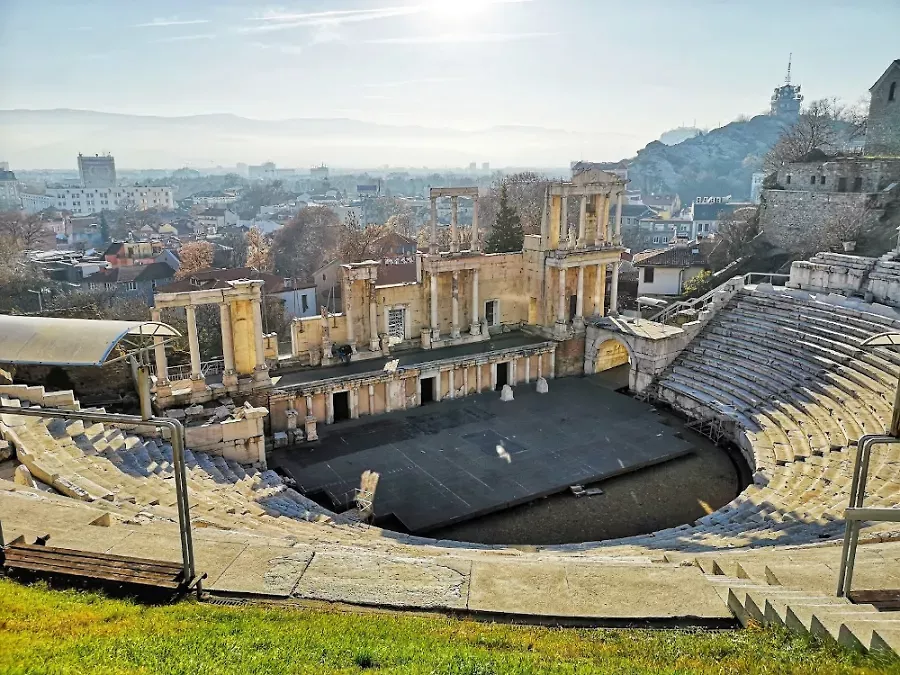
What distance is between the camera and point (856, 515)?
6902 millimetres

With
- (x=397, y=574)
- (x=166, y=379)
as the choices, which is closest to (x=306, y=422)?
(x=166, y=379)

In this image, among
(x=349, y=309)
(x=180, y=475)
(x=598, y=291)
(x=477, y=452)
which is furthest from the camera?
(x=598, y=291)

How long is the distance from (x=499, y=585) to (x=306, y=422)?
48.1ft

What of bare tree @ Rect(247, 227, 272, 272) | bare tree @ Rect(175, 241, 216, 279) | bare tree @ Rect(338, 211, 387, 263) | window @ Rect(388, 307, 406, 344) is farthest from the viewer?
bare tree @ Rect(247, 227, 272, 272)

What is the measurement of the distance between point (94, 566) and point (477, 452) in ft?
47.8

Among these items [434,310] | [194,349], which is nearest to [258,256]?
[434,310]

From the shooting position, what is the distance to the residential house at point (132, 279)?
54.4 metres

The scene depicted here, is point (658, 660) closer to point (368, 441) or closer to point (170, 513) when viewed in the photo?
point (170, 513)

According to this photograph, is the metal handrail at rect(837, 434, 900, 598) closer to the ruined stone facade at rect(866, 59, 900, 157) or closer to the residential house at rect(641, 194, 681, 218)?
the ruined stone facade at rect(866, 59, 900, 157)

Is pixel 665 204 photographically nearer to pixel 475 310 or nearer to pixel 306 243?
pixel 306 243

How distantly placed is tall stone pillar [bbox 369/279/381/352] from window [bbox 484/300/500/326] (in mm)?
6026

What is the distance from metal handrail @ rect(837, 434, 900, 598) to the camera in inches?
268

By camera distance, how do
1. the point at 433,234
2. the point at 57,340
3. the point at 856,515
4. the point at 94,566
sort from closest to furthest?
1. the point at 856,515
2. the point at 94,566
3. the point at 57,340
4. the point at 433,234

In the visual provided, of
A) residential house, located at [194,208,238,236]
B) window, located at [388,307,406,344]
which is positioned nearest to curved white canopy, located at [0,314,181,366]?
window, located at [388,307,406,344]
